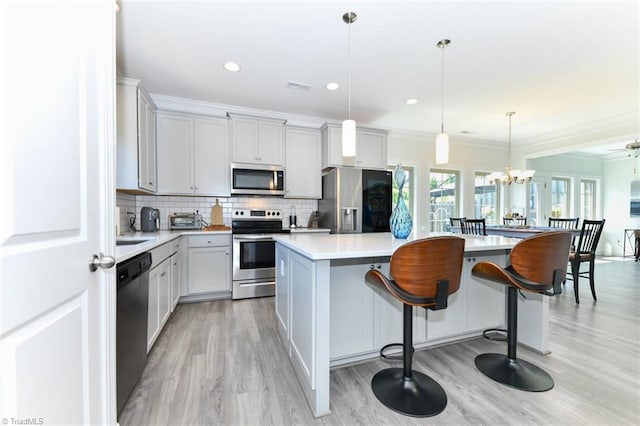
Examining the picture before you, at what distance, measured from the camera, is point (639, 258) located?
626 cm

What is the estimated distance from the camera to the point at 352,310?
73.8 inches

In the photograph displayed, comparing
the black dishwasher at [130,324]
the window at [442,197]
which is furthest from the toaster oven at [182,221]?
the window at [442,197]

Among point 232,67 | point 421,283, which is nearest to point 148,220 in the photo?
point 232,67

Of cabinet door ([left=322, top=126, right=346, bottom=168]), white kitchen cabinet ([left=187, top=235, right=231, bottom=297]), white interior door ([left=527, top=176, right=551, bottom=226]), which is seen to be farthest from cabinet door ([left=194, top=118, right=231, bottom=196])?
white interior door ([left=527, top=176, right=551, bottom=226])

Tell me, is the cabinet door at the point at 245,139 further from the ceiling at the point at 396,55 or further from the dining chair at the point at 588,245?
the dining chair at the point at 588,245

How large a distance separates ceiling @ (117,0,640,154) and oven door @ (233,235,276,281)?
1898mm

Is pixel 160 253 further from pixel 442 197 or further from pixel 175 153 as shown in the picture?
pixel 442 197

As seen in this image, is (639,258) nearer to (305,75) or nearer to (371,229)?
(371,229)

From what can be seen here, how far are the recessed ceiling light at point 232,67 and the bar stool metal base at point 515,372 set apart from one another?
135 inches

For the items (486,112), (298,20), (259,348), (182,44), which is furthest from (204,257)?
(486,112)

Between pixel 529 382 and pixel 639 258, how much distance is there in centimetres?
776

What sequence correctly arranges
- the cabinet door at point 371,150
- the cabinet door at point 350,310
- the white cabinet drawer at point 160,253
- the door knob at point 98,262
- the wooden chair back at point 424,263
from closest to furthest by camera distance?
the door knob at point 98,262, the wooden chair back at point 424,263, the cabinet door at point 350,310, the white cabinet drawer at point 160,253, the cabinet door at point 371,150

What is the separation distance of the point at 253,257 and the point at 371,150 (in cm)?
245

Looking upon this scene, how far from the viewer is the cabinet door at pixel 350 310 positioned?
183 centimetres
